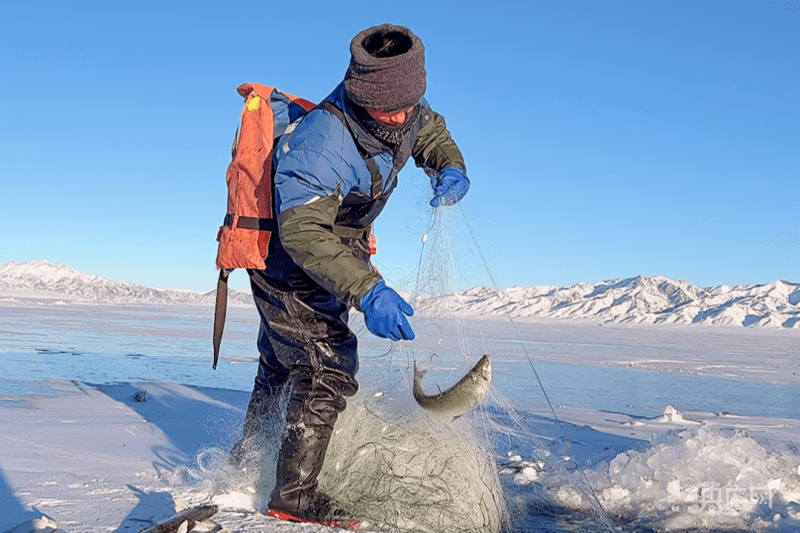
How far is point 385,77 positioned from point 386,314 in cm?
91

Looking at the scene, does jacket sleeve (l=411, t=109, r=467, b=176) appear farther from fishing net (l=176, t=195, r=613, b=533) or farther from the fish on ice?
the fish on ice

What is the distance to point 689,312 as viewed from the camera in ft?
207

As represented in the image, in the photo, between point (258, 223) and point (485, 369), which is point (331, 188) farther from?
point (485, 369)

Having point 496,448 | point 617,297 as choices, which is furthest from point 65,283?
point 496,448

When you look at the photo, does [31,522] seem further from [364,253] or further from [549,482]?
[549,482]

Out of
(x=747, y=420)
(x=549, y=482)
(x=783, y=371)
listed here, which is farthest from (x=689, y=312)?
(x=549, y=482)

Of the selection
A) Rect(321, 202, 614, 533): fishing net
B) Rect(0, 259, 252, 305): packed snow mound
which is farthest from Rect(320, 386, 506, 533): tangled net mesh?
Rect(0, 259, 252, 305): packed snow mound

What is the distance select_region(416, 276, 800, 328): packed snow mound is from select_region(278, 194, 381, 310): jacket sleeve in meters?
45.3

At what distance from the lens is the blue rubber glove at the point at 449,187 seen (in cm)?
305

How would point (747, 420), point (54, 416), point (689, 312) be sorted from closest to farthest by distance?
point (54, 416) < point (747, 420) < point (689, 312)

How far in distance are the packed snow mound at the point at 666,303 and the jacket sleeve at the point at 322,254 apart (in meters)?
45.3

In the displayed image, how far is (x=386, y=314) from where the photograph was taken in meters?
2.12

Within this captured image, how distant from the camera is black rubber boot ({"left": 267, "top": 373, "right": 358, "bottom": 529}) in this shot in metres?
2.34

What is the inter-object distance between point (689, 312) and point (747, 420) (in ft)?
206
